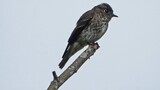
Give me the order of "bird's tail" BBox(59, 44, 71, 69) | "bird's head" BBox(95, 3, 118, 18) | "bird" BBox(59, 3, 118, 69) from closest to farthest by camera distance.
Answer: "bird's tail" BBox(59, 44, 71, 69), "bird" BBox(59, 3, 118, 69), "bird's head" BBox(95, 3, 118, 18)

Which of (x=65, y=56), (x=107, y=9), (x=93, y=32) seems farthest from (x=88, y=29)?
(x=65, y=56)

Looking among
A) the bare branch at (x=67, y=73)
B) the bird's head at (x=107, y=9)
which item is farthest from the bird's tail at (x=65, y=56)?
the bare branch at (x=67, y=73)

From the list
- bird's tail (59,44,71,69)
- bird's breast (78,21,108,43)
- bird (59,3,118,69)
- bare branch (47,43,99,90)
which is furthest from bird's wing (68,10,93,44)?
bare branch (47,43,99,90)

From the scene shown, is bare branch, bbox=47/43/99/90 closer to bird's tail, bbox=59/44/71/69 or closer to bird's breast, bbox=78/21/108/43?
bird's tail, bbox=59/44/71/69

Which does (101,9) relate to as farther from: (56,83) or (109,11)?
(56,83)

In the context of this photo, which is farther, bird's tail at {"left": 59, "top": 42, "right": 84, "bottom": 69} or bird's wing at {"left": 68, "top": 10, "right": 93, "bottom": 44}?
bird's wing at {"left": 68, "top": 10, "right": 93, "bottom": 44}

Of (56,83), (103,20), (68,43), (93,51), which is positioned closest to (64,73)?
(56,83)

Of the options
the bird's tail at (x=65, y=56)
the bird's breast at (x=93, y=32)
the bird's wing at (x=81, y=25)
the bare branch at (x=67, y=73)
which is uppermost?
the bird's wing at (x=81, y=25)

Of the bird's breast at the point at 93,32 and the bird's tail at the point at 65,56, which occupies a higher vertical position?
the bird's breast at the point at 93,32

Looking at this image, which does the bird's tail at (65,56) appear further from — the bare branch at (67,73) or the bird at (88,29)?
the bare branch at (67,73)

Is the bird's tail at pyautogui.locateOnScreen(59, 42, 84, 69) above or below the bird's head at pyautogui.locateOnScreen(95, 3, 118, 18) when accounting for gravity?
below
